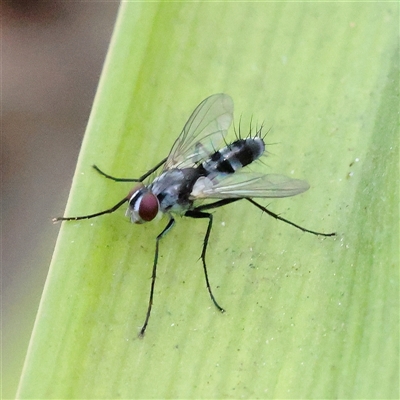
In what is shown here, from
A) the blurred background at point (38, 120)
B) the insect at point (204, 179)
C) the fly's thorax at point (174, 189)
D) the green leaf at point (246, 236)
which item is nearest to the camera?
the green leaf at point (246, 236)

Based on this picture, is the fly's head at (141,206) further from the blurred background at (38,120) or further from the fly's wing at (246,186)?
the blurred background at (38,120)

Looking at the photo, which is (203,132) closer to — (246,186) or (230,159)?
(230,159)

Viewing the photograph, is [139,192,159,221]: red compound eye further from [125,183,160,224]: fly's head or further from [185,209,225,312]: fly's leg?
[185,209,225,312]: fly's leg

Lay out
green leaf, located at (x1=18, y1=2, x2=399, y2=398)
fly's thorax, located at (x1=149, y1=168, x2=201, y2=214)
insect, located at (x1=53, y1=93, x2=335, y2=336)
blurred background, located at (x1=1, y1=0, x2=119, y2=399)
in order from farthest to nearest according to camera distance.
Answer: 1. blurred background, located at (x1=1, y1=0, x2=119, y2=399)
2. fly's thorax, located at (x1=149, y1=168, x2=201, y2=214)
3. insect, located at (x1=53, y1=93, x2=335, y2=336)
4. green leaf, located at (x1=18, y1=2, x2=399, y2=398)

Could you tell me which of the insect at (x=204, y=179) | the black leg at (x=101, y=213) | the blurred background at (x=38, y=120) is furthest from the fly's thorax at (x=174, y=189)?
the blurred background at (x=38, y=120)

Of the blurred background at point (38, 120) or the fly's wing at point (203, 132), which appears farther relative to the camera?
the blurred background at point (38, 120)

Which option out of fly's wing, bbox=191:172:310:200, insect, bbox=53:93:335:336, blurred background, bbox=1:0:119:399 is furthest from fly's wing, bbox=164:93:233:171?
blurred background, bbox=1:0:119:399

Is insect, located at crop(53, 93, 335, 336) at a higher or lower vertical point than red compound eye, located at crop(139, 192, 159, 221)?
higher

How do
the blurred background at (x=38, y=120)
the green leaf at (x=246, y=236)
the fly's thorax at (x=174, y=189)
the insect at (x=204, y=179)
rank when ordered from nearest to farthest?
the green leaf at (x=246, y=236) → the insect at (x=204, y=179) → the fly's thorax at (x=174, y=189) → the blurred background at (x=38, y=120)

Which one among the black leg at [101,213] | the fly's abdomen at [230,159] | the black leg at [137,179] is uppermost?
the fly's abdomen at [230,159]
